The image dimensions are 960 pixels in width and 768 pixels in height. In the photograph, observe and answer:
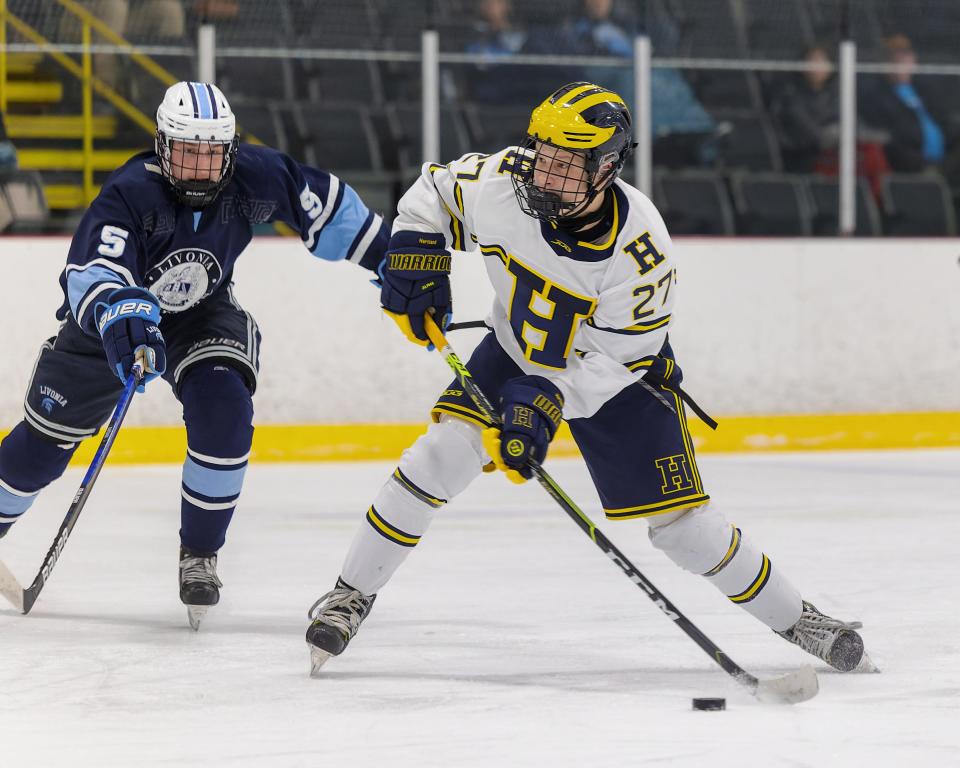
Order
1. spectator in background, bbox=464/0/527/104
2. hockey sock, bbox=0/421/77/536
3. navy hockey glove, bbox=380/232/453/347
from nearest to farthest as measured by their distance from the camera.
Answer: navy hockey glove, bbox=380/232/453/347 → hockey sock, bbox=0/421/77/536 → spectator in background, bbox=464/0/527/104

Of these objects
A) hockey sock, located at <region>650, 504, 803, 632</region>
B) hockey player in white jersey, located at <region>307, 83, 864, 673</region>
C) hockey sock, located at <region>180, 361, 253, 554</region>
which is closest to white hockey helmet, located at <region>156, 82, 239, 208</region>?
hockey sock, located at <region>180, 361, 253, 554</region>

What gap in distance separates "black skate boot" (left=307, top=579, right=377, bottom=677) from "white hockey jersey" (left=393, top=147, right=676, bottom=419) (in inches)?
→ 19.1

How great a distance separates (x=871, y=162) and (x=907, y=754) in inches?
189

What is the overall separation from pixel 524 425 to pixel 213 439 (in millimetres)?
760

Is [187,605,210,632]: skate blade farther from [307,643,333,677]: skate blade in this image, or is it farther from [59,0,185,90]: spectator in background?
[59,0,185,90]: spectator in background

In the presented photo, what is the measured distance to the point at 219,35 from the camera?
5.89 meters

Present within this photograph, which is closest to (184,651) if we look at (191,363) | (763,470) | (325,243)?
(191,363)

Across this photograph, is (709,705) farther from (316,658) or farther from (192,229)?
(192,229)

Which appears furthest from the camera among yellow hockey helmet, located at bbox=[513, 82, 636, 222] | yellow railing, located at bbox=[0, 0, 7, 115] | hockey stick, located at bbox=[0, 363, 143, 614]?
yellow railing, located at bbox=[0, 0, 7, 115]

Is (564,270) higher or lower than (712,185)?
higher

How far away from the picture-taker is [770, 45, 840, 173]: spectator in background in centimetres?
652

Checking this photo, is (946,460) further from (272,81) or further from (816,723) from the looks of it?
(816,723)

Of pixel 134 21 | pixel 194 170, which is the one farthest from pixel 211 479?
pixel 134 21

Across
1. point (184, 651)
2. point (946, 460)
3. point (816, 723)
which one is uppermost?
point (816, 723)
